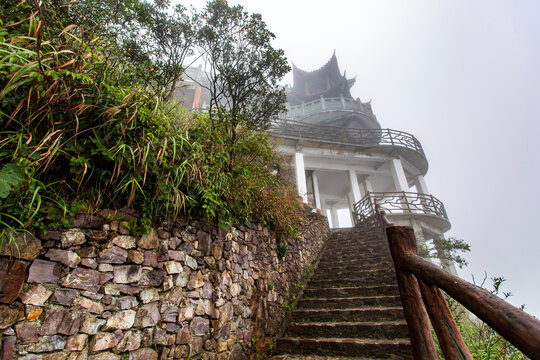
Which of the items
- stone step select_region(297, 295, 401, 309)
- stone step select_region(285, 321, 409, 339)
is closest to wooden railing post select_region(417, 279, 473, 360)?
stone step select_region(285, 321, 409, 339)

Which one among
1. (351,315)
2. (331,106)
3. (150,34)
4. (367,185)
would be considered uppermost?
(331,106)

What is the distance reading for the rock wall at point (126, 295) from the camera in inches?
57.5

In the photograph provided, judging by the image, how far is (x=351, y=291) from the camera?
4473mm

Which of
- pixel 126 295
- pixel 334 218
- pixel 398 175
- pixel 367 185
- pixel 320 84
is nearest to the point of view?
pixel 126 295

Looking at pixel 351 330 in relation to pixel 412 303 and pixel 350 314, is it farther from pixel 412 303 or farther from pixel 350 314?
pixel 412 303

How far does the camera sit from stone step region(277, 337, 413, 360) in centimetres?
294

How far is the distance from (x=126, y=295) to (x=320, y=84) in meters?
20.8

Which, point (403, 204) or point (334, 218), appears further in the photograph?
point (334, 218)

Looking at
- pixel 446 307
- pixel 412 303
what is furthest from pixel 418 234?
pixel 446 307

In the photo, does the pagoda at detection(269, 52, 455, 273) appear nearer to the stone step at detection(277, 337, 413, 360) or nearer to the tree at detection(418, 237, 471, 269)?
the tree at detection(418, 237, 471, 269)

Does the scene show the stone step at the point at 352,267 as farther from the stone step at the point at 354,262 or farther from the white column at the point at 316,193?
the white column at the point at 316,193

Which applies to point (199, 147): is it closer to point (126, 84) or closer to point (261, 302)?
point (126, 84)

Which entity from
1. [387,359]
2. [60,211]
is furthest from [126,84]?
[387,359]

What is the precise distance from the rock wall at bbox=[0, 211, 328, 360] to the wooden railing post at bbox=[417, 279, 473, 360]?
2.04 metres
